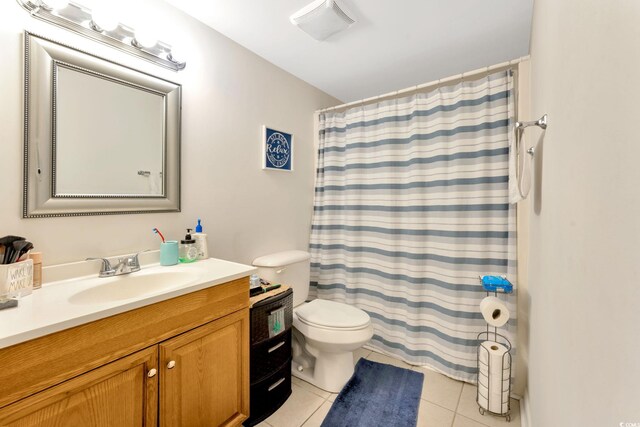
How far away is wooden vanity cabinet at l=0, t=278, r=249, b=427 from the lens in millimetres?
778

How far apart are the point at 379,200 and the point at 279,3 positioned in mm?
1443

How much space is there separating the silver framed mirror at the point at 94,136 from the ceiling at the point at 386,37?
598mm

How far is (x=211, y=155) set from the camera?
68.5 inches

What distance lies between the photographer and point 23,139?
1096mm

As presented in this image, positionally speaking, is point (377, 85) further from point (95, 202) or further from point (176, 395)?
point (176, 395)

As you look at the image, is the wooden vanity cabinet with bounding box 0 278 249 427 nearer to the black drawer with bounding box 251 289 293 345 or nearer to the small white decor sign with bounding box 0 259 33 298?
the black drawer with bounding box 251 289 293 345

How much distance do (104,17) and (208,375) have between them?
5.53 ft

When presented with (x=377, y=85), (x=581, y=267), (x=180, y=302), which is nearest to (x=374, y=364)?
(x=180, y=302)

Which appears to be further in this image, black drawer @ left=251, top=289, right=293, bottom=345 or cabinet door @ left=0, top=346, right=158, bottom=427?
black drawer @ left=251, top=289, right=293, bottom=345

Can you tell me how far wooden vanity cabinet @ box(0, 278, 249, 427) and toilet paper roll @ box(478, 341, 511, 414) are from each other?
4.35 ft

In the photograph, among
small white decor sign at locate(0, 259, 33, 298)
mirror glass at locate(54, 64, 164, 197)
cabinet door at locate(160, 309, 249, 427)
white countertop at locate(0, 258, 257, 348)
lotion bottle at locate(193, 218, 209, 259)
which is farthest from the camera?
lotion bottle at locate(193, 218, 209, 259)

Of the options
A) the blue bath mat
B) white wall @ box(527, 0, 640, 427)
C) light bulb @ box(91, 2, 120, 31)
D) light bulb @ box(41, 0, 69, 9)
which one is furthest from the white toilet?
light bulb @ box(41, 0, 69, 9)

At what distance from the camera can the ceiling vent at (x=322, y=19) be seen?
1.49 m

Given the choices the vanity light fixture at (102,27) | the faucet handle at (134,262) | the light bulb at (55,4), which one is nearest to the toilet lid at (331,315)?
the faucet handle at (134,262)
